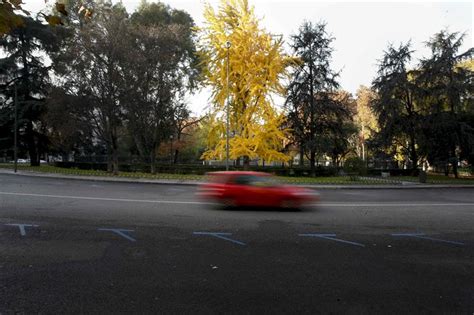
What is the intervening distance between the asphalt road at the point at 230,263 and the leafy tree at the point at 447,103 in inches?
1092

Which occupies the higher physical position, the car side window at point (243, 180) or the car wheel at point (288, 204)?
the car side window at point (243, 180)

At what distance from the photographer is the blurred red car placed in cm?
1246

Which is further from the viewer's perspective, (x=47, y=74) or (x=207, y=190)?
(x=47, y=74)

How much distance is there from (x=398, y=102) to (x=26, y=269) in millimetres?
40547

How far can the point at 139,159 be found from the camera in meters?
41.2

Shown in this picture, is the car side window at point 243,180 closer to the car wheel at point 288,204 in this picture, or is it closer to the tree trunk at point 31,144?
the car wheel at point 288,204

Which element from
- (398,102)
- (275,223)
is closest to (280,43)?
(398,102)

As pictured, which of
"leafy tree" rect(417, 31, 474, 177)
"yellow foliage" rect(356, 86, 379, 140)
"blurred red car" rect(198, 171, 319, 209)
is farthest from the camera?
"yellow foliage" rect(356, 86, 379, 140)

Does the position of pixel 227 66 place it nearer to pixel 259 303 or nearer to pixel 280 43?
pixel 280 43

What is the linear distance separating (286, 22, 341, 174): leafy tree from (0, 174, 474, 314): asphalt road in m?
27.8

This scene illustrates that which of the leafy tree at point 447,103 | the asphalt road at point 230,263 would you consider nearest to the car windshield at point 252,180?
the asphalt road at point 230,263

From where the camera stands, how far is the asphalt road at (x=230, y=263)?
4.55 meters

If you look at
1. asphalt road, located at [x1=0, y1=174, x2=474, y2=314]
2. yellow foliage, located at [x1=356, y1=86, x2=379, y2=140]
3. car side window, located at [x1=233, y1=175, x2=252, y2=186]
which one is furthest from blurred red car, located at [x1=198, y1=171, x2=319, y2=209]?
yellow foliage, located at [x1=356, y1=86, x2=379, y2=140]

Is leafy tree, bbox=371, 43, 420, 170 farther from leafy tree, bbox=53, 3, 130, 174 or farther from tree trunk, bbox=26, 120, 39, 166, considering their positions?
tree trunk, bbox=26, 120, 39, 166
